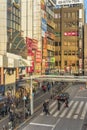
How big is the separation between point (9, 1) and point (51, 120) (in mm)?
24283

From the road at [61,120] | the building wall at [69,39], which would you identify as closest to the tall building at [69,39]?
the building wall at [69,39]

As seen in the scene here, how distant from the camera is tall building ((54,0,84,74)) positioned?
13612cm

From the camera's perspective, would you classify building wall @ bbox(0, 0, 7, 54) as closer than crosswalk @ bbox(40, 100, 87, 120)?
No

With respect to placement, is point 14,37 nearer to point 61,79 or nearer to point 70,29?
point 61,79

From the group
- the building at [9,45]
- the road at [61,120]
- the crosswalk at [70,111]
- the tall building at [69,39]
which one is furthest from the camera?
the tall building at [69,39]

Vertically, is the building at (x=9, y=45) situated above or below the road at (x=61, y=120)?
above

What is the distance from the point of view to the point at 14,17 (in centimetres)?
6003

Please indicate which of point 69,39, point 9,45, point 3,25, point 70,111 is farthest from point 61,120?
point 69,39

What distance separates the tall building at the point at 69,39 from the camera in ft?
447

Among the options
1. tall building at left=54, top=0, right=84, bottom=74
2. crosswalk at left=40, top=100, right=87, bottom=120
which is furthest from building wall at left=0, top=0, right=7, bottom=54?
tall building at left=54, top=0, right=84, bottom=74

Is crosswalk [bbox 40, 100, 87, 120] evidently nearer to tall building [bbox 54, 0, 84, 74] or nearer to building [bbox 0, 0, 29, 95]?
building [bbox 0, 0, 29, 95]

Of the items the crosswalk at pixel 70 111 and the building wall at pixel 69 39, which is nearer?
the crosswalk at pixel 70 111

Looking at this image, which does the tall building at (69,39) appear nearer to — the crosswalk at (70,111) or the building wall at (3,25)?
the building wall at (3,25)

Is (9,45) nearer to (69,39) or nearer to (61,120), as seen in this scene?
(61,120)
